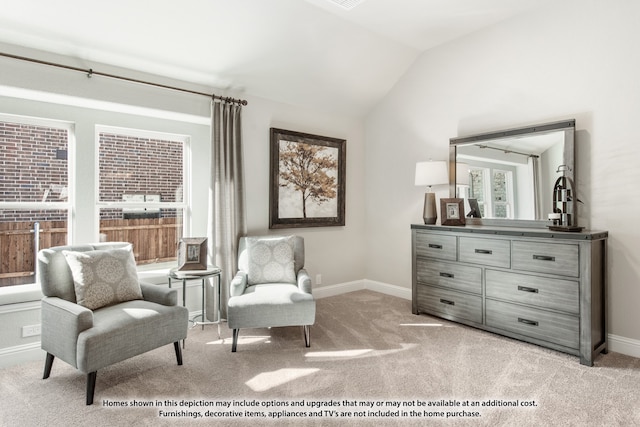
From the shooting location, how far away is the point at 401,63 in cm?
445

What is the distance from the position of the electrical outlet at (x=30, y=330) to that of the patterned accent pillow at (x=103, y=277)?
659 mm

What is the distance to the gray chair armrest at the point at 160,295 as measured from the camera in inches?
109

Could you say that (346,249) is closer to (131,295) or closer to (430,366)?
→ (430,366)

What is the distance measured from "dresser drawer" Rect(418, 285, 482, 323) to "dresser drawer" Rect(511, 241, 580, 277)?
21.3 inches

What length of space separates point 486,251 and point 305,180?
7.03ft

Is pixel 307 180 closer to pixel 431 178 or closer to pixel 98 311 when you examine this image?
pixel 431 178

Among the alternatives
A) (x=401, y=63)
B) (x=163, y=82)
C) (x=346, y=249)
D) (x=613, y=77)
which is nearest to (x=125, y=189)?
(x=163, y=82)

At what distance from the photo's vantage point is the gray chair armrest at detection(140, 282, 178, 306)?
278cm

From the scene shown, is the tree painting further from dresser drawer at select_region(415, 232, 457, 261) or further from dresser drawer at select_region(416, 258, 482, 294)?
dresser drawer at select_region(416, 258, 482, 294)

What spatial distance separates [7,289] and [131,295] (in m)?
1.03

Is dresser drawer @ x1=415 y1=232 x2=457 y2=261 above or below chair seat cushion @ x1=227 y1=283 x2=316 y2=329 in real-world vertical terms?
above

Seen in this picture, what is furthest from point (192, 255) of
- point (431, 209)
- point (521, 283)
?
point (521, 283)

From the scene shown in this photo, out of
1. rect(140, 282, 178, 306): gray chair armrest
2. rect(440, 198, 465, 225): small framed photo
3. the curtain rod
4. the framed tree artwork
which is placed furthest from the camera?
the framed tree artwork

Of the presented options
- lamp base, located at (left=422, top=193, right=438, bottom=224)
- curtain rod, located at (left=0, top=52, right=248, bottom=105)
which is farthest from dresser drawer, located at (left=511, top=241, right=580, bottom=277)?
curtain rod, located at (left=0, top=52, right=248, bottom=105)
